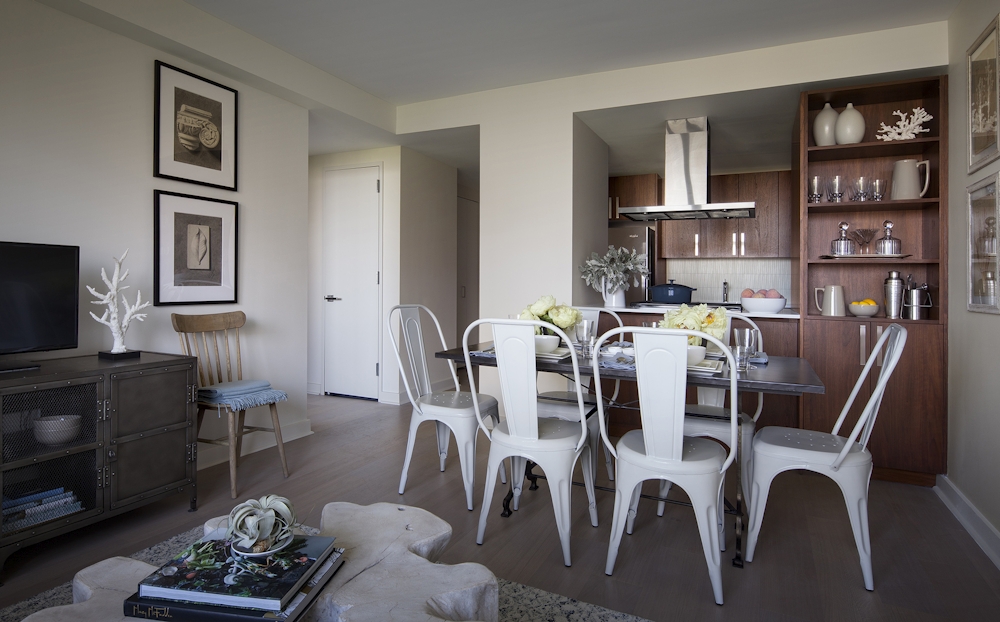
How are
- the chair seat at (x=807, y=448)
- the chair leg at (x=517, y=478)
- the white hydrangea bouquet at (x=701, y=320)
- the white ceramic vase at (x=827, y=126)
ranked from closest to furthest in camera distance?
1. the chair seat at (x=807, y=448)
2. the white hydrangea bouquet at (x=701, y=320)
3. the chair leg at (x=517, y=478)
4. the white ceramic vase at (x=827, y=126)

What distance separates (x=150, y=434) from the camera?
99.0 inches

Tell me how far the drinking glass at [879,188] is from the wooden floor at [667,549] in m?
1.73

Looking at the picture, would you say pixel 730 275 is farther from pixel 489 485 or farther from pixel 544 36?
pixel 489 485

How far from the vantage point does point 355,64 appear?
3.90m

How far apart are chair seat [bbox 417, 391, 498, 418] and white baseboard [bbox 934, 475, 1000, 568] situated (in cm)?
221

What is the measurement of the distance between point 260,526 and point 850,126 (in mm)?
3768

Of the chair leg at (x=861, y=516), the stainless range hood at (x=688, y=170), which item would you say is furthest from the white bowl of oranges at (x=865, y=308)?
the chair leg at (x=861, y=516)

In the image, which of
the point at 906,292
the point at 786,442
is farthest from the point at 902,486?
the point at 786,442

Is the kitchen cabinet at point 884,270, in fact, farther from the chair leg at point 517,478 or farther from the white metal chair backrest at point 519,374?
the white metal chair backrest at point 519,374

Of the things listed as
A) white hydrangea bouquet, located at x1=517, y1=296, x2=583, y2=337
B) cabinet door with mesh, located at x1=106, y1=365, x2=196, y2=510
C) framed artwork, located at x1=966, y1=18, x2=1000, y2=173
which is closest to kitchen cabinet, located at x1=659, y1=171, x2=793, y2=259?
framed artwork, located at x1=966, y1=18, x2=1000, y2=173

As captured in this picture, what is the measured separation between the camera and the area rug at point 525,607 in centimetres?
183

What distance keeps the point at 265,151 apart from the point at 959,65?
13.4 feet

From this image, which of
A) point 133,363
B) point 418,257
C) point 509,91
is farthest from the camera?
point 418,257

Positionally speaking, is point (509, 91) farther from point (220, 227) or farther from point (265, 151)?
point (220, 227)
